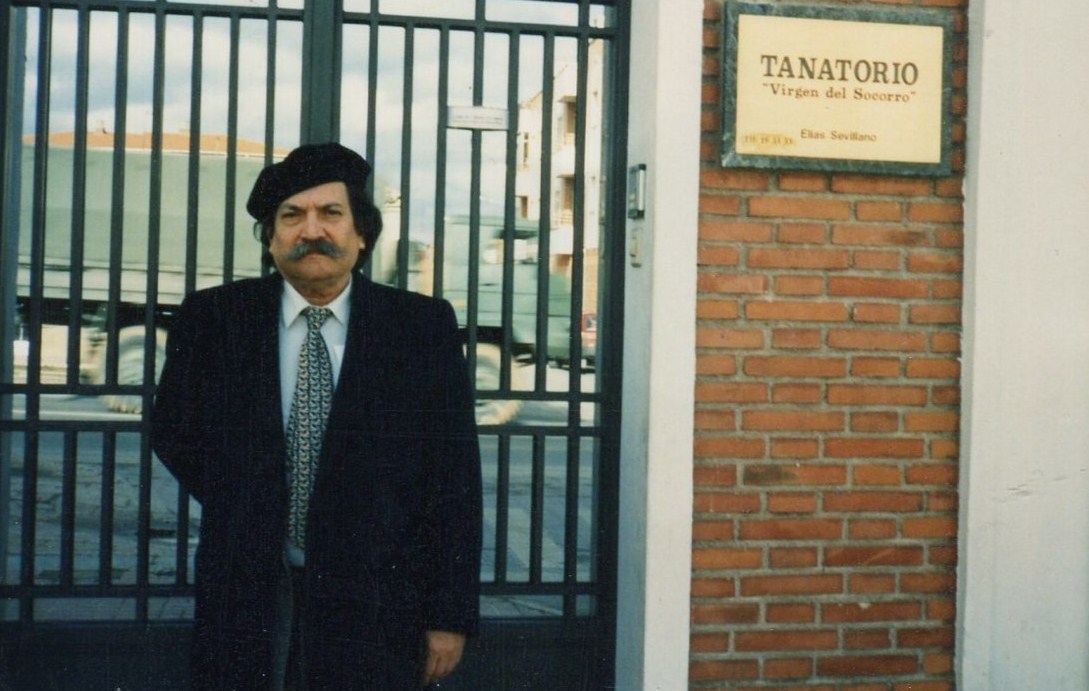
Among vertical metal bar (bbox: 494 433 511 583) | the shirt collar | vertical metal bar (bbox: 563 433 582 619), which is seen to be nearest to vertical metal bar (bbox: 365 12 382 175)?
the shirt collar

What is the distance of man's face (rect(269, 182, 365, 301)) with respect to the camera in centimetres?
263

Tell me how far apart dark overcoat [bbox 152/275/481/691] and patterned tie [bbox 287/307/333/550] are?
1.6 inches

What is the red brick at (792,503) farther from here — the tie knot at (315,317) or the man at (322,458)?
the tie knot at (315,317)

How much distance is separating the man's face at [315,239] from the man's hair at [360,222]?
0.02m

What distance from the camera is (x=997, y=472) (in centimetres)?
332

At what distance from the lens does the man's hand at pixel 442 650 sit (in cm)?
270

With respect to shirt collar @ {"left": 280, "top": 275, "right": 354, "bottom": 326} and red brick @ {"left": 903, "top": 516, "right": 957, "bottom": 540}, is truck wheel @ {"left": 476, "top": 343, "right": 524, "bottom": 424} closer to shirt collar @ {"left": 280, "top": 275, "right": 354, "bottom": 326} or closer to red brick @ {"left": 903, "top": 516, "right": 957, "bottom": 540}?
shirt collar @ {"left": 280, "top": 275, "right": 354, "bottom": 326}

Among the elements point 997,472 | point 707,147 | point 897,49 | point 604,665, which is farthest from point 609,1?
point 604,665

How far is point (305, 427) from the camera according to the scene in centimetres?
261

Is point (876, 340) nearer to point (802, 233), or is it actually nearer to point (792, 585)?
point (802, 233)

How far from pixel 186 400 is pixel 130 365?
809 millimetres

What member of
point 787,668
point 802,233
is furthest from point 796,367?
point 787,668

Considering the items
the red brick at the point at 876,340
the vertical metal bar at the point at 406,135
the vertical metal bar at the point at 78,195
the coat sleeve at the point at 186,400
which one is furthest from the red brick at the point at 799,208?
the vertical metal bar at the point at 78,195

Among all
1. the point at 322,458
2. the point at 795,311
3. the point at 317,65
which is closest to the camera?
the point at 322,458
